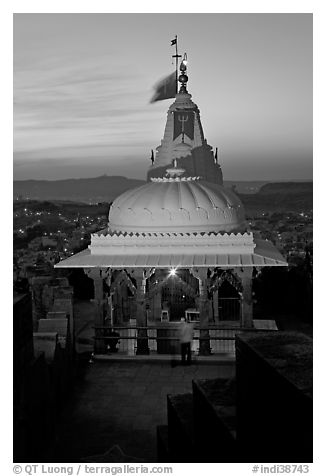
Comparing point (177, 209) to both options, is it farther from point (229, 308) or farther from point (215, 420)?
point (215, 420)

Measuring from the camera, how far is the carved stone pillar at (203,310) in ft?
29.4

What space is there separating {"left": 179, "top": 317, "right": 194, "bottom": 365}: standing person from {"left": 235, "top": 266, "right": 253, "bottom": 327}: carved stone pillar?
3.57 feet

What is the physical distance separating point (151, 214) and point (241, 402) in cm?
639

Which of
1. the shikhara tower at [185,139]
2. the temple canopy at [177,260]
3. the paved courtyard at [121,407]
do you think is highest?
the shikhara tower at [185,139]

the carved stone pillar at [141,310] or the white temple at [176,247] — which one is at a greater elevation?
the white temple at [176,247]

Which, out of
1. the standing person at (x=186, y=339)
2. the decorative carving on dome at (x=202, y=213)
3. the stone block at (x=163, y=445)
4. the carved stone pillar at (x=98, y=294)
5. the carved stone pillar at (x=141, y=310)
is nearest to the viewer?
the stone block at (x=163, y=445)

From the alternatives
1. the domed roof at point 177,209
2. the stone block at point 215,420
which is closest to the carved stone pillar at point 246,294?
the domed roof at point 177,209

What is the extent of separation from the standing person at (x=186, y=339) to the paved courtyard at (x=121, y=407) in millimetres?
166

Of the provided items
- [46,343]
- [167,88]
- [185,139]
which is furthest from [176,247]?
[185,139]

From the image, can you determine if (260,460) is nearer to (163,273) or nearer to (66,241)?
(163,273)

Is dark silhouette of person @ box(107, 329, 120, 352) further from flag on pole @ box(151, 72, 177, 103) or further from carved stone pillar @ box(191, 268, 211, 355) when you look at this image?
flag on pole @ box(151, 72, 177, 103)

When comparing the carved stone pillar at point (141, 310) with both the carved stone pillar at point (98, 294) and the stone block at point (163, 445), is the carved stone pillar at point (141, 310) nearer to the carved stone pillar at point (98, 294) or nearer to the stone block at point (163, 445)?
the carved stone pillar at point (98, 294)

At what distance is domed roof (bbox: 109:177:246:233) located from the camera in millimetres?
9477

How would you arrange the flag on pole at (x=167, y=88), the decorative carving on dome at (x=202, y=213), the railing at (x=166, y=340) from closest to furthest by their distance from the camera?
1. the railing at (x=166, y=340)
2. the decorative carving on dome at (x=202, y=213)
3. the flag on pole at (x=167, y=88)
